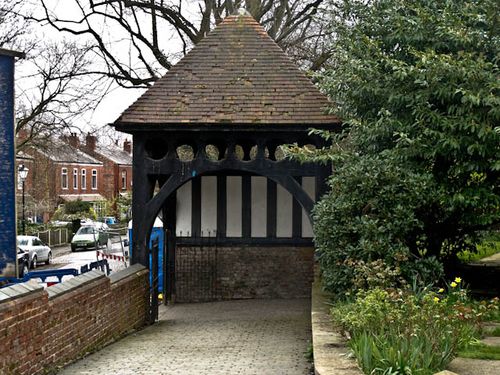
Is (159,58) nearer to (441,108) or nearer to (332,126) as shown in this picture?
(332,126)

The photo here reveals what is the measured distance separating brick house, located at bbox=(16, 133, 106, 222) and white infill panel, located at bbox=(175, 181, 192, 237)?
31814 mm

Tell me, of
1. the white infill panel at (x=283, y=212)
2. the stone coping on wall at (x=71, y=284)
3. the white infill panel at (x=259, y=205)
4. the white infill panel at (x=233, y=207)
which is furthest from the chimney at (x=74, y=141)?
the stone coping on wall at (x=71, y=284)

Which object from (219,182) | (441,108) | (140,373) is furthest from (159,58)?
(140,373)

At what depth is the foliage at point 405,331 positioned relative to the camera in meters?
5.78

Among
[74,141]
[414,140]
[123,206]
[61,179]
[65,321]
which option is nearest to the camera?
Result: [65,321]

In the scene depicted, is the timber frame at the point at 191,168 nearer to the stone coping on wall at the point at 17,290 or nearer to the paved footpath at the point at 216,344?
the paved footpath at the point at 216,344

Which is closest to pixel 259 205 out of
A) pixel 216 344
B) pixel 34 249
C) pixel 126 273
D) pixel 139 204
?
pixel 139 204

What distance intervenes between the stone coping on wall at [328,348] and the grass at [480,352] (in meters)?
1.08

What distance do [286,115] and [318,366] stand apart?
7508 millimetres

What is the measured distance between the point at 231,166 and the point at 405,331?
7.43m

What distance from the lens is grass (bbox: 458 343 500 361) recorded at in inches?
265

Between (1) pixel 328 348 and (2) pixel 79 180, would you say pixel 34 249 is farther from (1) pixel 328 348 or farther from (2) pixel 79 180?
(2) pixel 79 180

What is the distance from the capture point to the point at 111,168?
7144 centimetres

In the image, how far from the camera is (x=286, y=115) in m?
13.3
